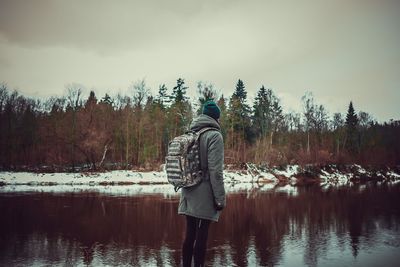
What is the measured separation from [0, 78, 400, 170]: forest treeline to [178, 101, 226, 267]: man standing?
3957 cm

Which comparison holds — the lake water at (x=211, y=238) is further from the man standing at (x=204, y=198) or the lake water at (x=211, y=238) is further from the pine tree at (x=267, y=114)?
the pine tree at (x=267, y=114)

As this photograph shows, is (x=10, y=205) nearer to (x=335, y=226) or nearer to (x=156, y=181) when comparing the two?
(x=335, y=226)

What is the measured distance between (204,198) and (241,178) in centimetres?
3435

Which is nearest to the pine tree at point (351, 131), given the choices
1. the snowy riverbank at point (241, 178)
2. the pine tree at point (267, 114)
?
the pine tree at point (267, 114)

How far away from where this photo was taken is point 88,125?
148 feet

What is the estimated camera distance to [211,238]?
735 centimetres

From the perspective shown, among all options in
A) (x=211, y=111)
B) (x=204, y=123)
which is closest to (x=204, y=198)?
(x=204, y=123)

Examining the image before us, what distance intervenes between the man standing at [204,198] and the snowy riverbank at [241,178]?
22043 mm

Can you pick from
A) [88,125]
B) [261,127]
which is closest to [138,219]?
[88,125]

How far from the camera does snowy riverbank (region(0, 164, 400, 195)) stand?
91.5ft

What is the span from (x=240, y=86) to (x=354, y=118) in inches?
1047

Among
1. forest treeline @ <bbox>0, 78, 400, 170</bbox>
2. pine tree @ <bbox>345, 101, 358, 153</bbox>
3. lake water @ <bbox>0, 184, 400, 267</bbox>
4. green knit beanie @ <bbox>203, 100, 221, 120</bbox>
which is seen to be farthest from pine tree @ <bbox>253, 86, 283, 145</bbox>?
green knit beanie @ <bbox>203, 100, 221, 120</bbox>

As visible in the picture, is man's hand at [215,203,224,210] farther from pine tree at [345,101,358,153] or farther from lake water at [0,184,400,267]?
pine tree at [345,101,358,153]

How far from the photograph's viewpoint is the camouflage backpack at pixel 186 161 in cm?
397
